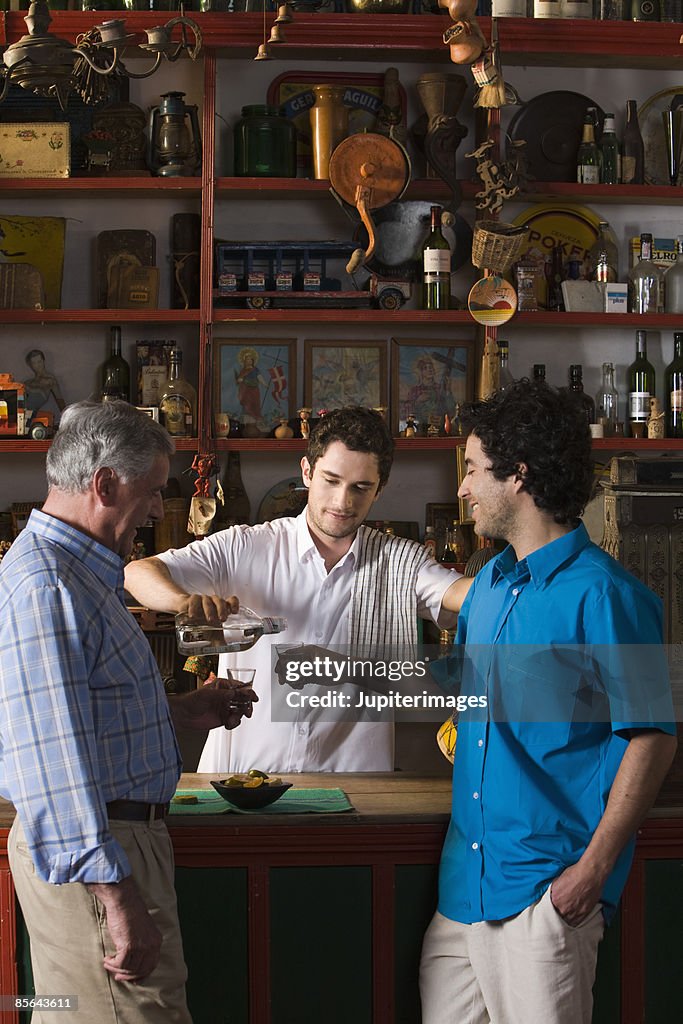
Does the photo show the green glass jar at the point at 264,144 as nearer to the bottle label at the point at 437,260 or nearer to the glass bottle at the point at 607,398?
the bottle label at the point at 437,260

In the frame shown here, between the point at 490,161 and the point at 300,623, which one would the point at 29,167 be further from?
the point at 300,623

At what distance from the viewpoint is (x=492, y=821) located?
1930mm

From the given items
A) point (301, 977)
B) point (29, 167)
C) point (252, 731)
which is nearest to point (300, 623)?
point (252, 731)

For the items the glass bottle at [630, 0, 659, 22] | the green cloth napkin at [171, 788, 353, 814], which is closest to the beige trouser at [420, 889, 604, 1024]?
the green cloth napkin at [171, 788, 353, 814]

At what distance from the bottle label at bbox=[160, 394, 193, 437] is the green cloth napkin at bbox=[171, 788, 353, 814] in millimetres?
2028

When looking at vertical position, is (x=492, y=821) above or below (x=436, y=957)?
above

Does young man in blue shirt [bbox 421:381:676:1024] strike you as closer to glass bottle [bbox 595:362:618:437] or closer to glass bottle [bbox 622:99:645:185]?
glass bottle [bbox 595:362:618:437]

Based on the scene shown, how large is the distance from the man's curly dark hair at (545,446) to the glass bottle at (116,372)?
2495 mm

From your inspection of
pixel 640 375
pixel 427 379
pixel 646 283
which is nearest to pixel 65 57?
pixel 427 379

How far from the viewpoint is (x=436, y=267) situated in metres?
4.27

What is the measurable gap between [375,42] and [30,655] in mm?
3265

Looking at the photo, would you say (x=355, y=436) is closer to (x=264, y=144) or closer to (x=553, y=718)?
(x=553, y=718)

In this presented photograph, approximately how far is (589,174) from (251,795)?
9.99ft

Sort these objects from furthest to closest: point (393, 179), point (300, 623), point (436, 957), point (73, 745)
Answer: point (393, 179) < point (300, 623) < point (436, 957) < point (73, 745)
